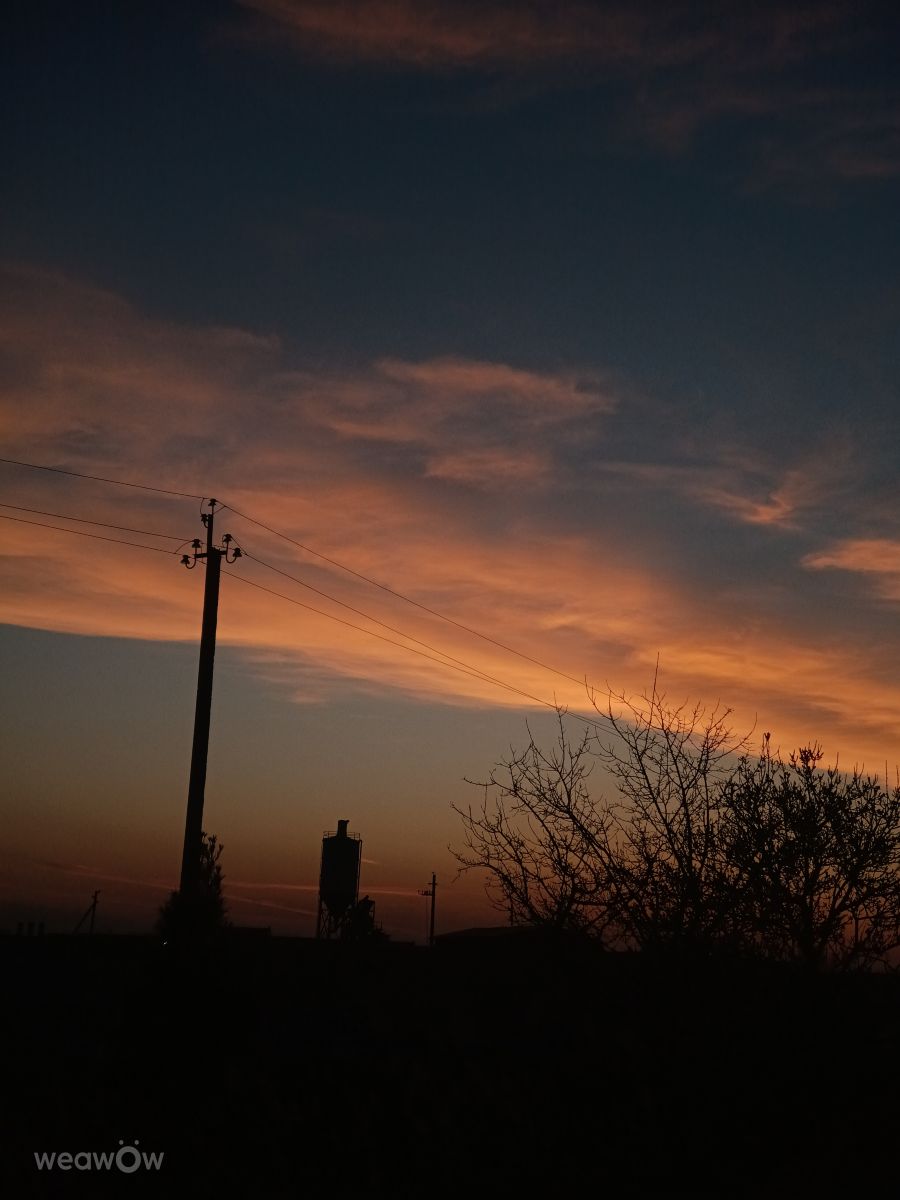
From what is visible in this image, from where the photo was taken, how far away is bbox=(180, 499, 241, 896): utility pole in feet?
Answer: 63.2

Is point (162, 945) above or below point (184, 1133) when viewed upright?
above

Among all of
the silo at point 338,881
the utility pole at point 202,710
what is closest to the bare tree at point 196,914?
the utility pole at point 202,710

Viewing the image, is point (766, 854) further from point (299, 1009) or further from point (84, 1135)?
point (299, 1009)

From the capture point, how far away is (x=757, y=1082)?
963 cm

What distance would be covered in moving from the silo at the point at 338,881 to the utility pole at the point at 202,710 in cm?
2127

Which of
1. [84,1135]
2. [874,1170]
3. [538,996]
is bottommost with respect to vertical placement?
[84,1135]

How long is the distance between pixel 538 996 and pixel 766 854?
9.69ft

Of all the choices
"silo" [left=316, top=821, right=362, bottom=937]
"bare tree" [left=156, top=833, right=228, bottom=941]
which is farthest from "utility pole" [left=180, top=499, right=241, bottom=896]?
"silo" [left=316, top=821, right=362, bottom=937]

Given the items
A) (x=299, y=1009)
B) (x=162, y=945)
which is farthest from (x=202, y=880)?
(x=299, y=1009)

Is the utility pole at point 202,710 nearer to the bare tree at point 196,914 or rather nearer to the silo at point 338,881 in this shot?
the bare tree at point 196,914

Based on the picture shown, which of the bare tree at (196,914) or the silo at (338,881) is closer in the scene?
the bare tree at (196,914)

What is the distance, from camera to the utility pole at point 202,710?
19250 millimetres

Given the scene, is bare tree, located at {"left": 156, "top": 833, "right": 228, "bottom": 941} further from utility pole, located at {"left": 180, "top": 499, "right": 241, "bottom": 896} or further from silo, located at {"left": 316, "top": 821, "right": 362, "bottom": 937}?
silo, located at {"left": 316, "top": 821, "right": 362, "bottom": 937}

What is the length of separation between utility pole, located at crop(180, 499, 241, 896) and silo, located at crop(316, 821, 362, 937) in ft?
69.8
